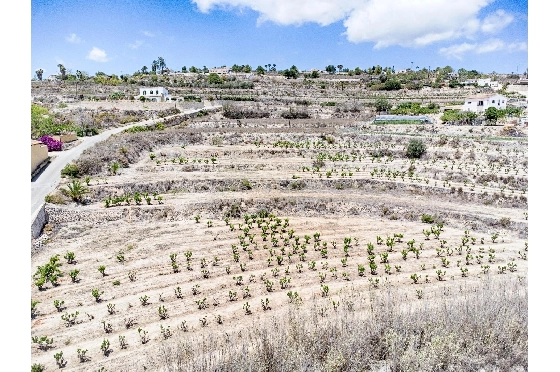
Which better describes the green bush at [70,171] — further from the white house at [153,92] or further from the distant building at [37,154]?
the white house at [153,92]

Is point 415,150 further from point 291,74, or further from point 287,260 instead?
point 291,74

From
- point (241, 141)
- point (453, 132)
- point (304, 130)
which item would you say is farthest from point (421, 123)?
point (241, 141)

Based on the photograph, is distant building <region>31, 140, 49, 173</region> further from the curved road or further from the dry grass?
the dry grass

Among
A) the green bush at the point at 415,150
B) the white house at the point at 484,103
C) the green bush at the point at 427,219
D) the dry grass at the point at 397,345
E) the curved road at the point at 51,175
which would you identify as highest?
the white house at the point at 484,103

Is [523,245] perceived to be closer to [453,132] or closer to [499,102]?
[453,132]

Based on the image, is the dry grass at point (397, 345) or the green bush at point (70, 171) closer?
the dry grass at point (397, 345)

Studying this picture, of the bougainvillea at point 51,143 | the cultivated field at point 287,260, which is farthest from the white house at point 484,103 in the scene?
the bougainvillea at point 51,143

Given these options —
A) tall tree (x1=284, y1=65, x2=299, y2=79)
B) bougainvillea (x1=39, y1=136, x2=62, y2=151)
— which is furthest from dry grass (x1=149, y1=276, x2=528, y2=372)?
tall tree (x1=284, y1=65, x2=299, y2=79)
